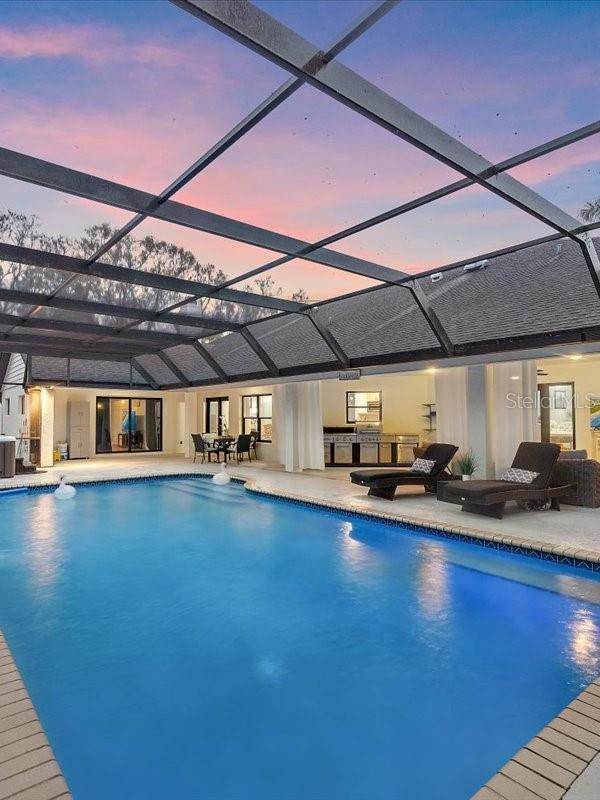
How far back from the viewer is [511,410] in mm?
9039

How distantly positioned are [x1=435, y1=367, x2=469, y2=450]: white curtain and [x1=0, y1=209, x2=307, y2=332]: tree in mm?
3503

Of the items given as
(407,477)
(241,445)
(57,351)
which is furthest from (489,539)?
(57,351)

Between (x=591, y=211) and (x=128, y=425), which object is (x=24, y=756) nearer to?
(x=591, y=211)

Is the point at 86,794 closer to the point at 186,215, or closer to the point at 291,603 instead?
the point at 291,603

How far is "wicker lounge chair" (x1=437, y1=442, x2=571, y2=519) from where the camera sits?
6.73 metres

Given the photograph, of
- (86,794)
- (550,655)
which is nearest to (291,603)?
(550,655)

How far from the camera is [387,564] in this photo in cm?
561

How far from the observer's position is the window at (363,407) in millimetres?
15297

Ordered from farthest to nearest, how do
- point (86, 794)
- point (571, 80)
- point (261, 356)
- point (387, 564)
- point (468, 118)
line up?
point (261, 356)
point (387, 564)
point (468, 118)
point (571, 80)
point (86, 794)

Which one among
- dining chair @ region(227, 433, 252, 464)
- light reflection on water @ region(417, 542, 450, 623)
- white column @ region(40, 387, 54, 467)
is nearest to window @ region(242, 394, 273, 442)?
dining chair @ region(227, 433, 252, 464)

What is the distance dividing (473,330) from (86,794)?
7286mm

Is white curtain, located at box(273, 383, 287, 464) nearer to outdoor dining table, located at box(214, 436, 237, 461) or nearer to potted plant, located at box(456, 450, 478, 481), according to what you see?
outdoor dining table, located at box(214, 436, 237, 461)

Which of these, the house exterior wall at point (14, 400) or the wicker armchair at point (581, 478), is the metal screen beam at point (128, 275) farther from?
the house exterior wall at point (14, 400)

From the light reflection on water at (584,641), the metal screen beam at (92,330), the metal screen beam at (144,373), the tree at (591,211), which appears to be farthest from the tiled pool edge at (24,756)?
the metal screen beam at (144,373)
